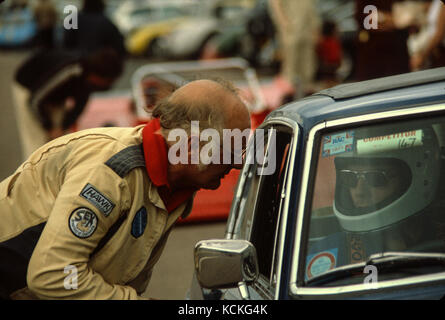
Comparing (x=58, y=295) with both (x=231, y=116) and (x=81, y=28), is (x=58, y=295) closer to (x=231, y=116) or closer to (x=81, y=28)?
(x=231, y=116)

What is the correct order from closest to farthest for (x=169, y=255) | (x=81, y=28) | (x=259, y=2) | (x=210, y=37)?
(x=169, y=255) → (x=81, y=28) → (x=259, y=2) → (x=210, y=37)

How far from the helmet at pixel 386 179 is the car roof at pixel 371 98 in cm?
9

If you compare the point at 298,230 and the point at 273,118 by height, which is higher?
the point at 273,118

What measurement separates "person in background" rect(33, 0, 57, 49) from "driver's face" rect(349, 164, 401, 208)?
582 cm

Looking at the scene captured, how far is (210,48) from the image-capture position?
15.9 m

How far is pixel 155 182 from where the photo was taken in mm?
1761

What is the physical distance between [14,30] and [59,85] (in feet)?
49.3

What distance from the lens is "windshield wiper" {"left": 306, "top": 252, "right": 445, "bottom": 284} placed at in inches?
69.3

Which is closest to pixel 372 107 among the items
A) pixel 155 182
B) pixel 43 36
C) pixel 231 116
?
pixel 231 116

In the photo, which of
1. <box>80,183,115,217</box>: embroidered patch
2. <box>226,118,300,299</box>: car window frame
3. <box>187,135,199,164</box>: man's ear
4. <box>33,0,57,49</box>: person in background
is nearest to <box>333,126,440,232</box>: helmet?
<box>226,118,300,299</box>: car window frame

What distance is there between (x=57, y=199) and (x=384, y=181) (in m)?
0.92

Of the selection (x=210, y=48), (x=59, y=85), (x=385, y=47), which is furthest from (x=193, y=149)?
(x=210, y=48)

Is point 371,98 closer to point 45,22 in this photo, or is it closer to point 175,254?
point 175,254

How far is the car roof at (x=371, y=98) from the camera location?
1796 mm
